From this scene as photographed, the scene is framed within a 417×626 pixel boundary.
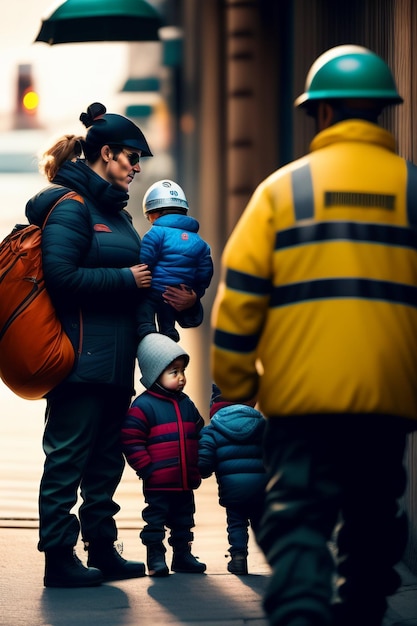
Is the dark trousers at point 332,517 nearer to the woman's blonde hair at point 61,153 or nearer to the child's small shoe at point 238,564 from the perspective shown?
the child's small shoe at point 238,564

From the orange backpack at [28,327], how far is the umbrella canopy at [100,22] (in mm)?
5074

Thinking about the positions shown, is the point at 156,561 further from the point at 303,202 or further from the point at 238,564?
the point at 303,202

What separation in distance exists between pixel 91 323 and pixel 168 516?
975mm

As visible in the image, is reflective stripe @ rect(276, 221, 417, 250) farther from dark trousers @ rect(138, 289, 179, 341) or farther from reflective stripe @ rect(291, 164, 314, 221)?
dark trousers @ rect(138, 289, 179, 341)

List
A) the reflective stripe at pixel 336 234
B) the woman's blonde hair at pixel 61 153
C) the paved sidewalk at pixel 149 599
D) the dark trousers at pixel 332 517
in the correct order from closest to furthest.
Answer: the dark trousers at pixel 332 517
the reflective stripe at pixel 336 234
the paved sidewalk at pixel 149 599
the woman's blonde hair at pixel 61 153

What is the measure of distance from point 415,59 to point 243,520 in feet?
7.18

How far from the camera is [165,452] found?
6.25 metres

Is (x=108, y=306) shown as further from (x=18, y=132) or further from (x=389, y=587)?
(x=18, y=132)

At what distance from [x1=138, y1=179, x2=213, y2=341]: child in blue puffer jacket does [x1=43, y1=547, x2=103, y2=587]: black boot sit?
99 cm

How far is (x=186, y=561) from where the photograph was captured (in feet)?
21.2

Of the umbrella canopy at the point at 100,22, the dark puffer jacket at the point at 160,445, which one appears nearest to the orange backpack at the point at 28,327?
the dark puffer jacket at the point at 160,445

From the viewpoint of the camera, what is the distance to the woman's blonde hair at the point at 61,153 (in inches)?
250

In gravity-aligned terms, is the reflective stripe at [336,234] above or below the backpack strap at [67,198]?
below

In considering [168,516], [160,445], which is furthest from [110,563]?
[160,445]
